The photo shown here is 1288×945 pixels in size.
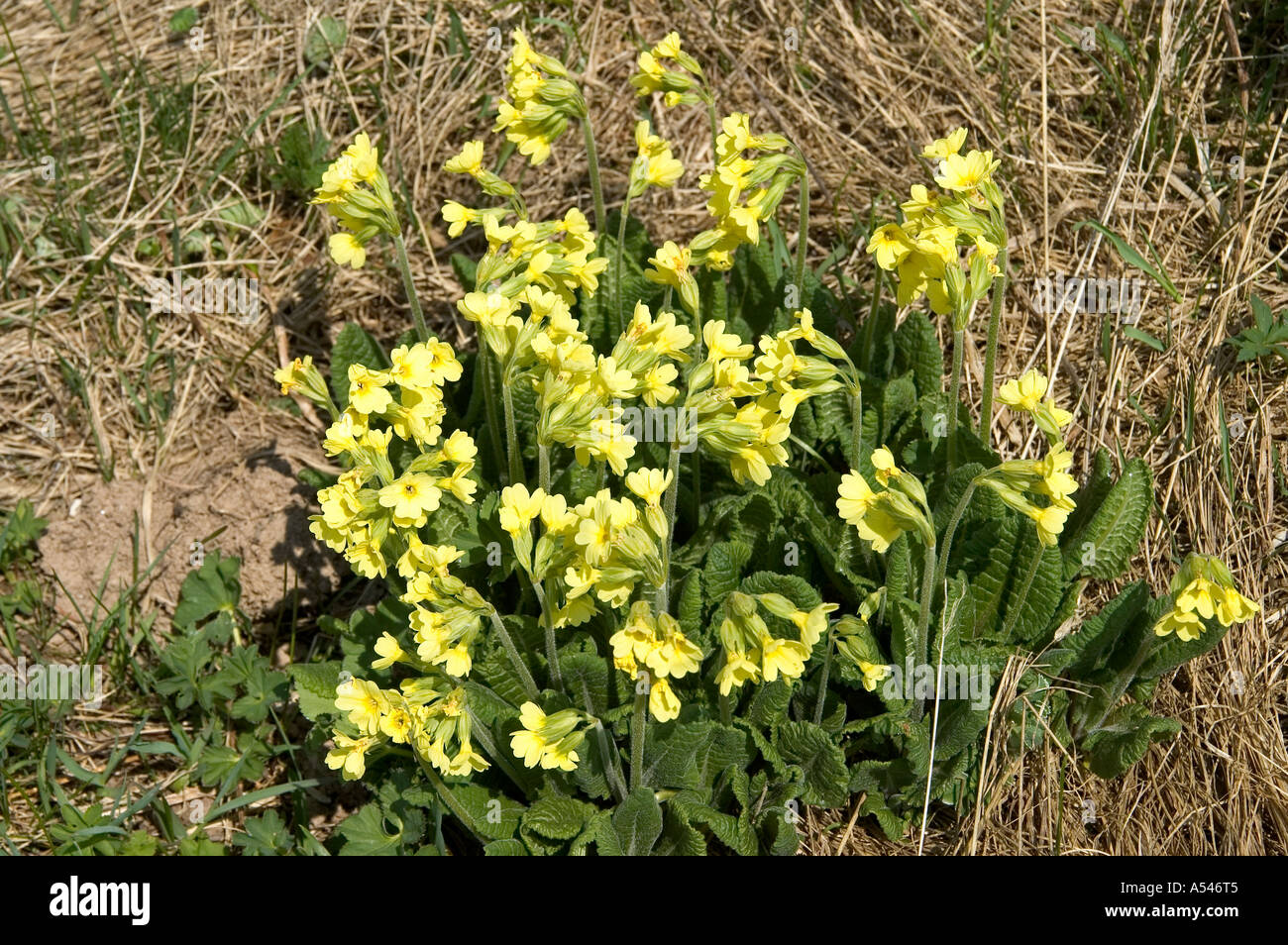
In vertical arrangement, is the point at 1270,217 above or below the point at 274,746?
above

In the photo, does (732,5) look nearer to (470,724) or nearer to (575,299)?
(575,299)

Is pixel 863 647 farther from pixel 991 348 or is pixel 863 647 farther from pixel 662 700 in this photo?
pixel 991 348

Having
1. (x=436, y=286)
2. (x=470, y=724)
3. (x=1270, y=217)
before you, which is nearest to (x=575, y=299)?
(x=436, y=286)

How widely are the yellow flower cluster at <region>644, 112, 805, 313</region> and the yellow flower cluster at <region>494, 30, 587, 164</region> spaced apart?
0.41 m

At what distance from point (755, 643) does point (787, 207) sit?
1.93m

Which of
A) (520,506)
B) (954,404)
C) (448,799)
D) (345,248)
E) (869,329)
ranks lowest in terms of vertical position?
(448,799)

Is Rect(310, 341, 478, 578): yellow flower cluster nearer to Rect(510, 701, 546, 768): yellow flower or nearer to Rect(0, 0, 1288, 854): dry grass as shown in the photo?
Rect(510, 701, 546, 768): yellow flower

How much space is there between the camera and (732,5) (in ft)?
13.4

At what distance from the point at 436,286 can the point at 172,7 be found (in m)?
1.62

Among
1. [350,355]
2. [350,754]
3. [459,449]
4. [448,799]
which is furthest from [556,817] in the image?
[350,355]

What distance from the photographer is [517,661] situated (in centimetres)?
256

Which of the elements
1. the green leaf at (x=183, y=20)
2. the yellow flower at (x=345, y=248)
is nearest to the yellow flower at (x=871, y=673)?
the yellow flower at (x=345, y=248)

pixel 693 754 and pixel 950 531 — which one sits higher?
pixel 950 531

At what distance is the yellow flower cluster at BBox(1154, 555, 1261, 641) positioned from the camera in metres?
2.39
